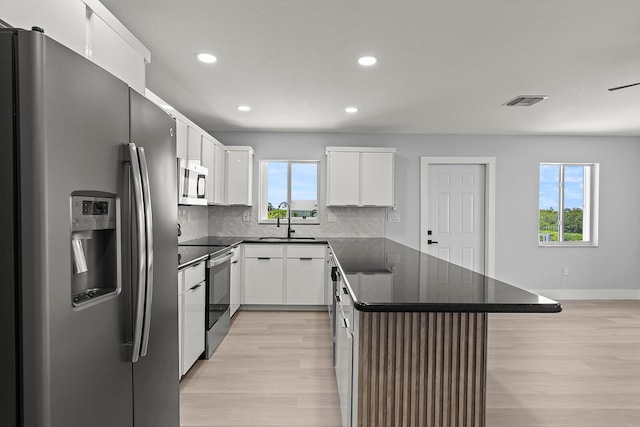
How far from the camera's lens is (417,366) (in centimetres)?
147

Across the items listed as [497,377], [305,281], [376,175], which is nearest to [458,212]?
[376,175]

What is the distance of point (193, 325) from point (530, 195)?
487cm

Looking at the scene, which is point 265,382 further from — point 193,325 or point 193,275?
point 193,275

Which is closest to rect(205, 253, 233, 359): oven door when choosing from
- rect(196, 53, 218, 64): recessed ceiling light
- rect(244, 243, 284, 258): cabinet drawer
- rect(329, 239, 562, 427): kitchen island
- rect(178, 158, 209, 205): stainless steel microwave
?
rect(178, 158, 209, 205): stainless steel microwave

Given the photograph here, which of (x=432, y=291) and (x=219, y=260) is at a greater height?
(x=432, y=291)

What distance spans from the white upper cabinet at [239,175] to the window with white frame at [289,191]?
36 cm

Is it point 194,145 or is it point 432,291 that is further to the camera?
point 194,145

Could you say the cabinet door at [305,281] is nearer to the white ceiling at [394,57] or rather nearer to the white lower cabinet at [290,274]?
the white lower cabinet at [290,274]

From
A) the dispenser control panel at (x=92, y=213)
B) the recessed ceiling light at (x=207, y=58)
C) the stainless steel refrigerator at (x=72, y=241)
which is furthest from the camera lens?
the recessed ceiling light at (x=207, y=58)

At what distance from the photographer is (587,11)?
2.14 meters

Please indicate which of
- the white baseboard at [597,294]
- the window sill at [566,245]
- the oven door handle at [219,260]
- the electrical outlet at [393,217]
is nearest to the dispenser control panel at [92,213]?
the oven door handle at [219,260]

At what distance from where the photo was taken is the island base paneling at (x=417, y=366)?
146 cm

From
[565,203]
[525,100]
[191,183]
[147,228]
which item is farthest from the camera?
[565,203]

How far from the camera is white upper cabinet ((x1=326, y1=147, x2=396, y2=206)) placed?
505 cm
